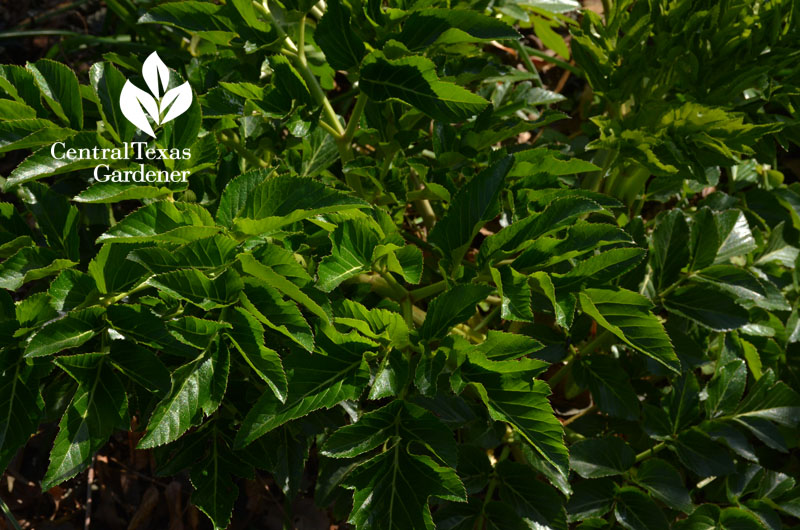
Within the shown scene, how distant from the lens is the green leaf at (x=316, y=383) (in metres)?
0.99

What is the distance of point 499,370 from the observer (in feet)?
3.42

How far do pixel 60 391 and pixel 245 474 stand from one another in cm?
34

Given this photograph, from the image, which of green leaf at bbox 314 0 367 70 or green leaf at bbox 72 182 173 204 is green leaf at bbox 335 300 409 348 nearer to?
green leaf at bbox 72 182 173 204

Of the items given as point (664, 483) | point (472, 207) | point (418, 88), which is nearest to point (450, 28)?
point (418, 88)

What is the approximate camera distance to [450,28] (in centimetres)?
117

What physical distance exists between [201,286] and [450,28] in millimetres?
596

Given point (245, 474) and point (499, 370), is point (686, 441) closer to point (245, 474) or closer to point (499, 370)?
point (499, 370)

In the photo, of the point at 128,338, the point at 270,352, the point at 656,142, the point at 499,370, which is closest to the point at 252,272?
the point at 270,352

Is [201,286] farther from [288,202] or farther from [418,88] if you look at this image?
[418,88]

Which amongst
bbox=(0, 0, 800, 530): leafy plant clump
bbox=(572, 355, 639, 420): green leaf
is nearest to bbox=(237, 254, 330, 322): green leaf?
bbox=(0, 0, 800, 530): leafy plant clump

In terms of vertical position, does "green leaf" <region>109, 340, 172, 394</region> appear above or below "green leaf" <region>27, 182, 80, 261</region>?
below

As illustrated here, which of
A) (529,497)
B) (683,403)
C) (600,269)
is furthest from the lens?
(683,403)

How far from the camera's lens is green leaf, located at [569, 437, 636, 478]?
1.39 m

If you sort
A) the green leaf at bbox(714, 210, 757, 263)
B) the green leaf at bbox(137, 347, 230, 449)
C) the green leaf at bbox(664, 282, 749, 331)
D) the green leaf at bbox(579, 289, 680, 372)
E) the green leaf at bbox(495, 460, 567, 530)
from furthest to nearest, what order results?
the green leaf at bbox(714, 210, 757, 263) → the green leaf at bbox(664, 282, 749, 331) → the green leaf at bbox(495, 460, 567, 530) → the green leaf at bbox(579, 289, 680, 372) → the green leaf at bbox(137, 347, 230, 449)
